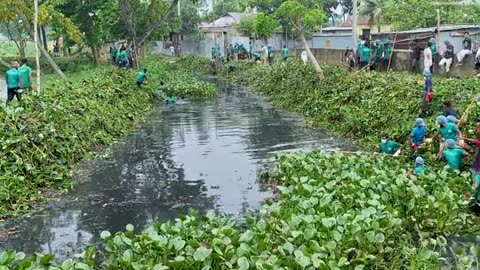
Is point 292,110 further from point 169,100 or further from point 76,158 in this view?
point 76,158

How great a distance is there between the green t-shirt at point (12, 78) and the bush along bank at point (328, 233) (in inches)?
399

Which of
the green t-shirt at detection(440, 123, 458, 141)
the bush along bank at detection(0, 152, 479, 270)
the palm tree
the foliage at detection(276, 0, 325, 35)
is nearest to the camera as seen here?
the bush along bank at detection(0, 152, 479, 270)

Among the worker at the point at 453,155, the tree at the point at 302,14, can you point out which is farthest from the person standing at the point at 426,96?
the tree at the point at 302,14

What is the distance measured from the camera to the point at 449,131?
11055 mm

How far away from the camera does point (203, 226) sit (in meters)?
7.05

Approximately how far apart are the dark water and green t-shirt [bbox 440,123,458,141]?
3.60 m

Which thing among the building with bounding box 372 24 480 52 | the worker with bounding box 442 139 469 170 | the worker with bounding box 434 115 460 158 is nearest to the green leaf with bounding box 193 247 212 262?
the worker with bounding box 442 139 469 170

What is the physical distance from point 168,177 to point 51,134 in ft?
9.89

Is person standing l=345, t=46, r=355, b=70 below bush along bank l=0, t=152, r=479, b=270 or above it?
above

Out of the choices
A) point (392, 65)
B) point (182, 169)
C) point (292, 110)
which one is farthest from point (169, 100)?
point (182, 169)

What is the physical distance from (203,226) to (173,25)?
3865 centimetres

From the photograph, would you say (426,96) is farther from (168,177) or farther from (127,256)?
(127,256)

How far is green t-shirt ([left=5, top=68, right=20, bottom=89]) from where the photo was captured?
16766 mm

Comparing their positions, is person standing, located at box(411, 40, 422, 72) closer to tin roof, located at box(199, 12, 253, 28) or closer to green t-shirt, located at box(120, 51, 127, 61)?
green t-shirt, located at box(120, 51, 127, 61)
